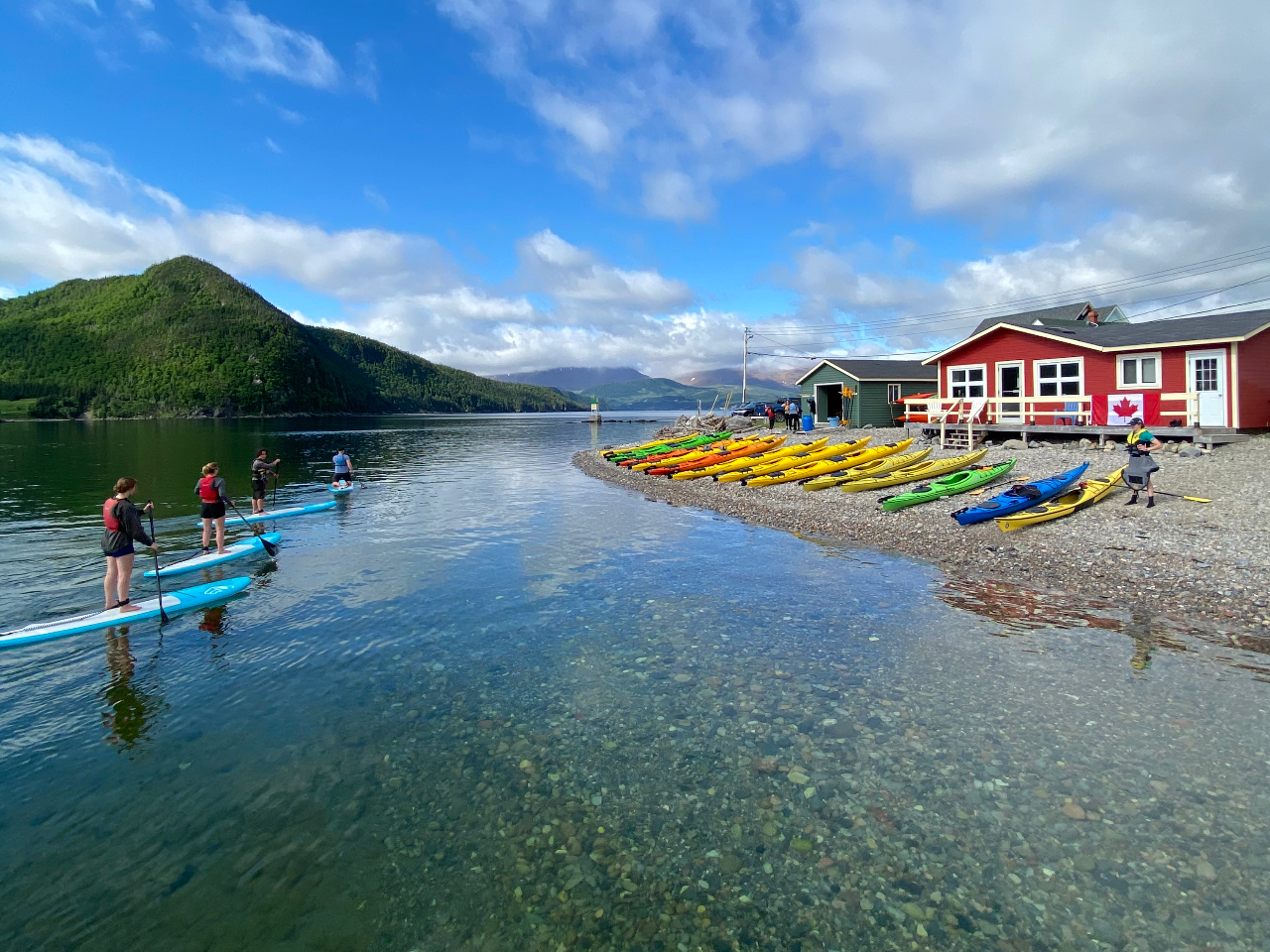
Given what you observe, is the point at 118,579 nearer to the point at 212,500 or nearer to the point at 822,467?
the point at 212,500

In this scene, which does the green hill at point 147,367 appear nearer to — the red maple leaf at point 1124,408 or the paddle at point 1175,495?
the red maple leaf at point 1124,408

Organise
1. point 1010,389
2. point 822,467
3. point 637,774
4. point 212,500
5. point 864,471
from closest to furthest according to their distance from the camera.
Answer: point 637,774, point 212,500, point 864,471, point 822,467, point 1010,389

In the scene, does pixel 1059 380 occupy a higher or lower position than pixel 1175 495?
higher

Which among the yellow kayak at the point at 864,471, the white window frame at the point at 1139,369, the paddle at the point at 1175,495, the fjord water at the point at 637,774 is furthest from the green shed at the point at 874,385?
the fjord water at the point at 637,774

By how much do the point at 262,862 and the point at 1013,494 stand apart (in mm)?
19148

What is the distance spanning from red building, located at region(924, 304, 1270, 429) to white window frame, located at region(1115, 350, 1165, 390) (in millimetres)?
36

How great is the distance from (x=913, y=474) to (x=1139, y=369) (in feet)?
38.1

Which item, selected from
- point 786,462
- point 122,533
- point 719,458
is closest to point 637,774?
point 122,533

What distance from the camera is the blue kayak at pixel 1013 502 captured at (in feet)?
59.6

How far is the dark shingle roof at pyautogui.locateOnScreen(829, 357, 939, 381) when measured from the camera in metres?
45.6

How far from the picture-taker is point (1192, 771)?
23.0ft

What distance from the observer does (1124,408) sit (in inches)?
1065

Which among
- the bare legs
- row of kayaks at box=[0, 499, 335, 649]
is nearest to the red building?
row of kayaks at box=[0, 499, 335, 649]

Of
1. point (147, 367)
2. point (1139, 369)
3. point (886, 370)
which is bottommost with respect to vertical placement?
point (1139, 369)
